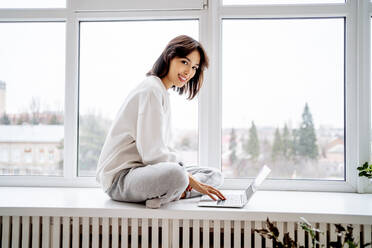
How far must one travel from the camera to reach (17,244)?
138 cm

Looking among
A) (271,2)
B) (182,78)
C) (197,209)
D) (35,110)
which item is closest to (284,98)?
(271,2)

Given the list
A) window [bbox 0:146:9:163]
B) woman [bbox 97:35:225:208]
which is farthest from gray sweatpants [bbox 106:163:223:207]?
window [bbox 0:146:9:163]

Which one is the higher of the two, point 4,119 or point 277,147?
point 4,119

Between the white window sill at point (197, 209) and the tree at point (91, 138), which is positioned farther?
the tree at point (91, 138)

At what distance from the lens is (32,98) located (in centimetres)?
196

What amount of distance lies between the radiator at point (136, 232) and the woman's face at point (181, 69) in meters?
0.66

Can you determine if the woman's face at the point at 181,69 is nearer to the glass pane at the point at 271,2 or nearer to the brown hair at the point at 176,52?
the brown hair at the point at 176,52

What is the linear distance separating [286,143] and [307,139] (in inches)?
4.8

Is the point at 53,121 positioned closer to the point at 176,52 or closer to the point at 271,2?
the point at 176,52

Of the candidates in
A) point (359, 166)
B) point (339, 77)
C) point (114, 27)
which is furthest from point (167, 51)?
point (359, 166)

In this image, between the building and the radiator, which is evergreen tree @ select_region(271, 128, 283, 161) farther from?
the building

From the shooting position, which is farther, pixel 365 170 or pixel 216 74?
pixel 216 74

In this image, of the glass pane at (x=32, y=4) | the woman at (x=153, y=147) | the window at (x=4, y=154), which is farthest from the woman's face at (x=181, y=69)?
the window at (x=4, y=154)

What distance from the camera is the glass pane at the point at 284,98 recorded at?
1.83 meters
